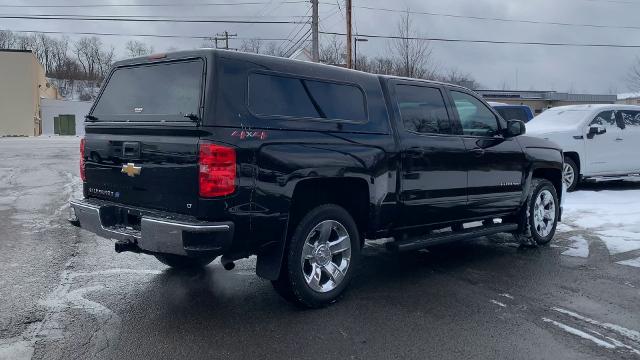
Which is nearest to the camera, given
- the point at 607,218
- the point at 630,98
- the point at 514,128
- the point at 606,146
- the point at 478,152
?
the point at 478,152

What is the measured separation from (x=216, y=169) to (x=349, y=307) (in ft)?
5.76

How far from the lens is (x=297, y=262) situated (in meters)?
4.72

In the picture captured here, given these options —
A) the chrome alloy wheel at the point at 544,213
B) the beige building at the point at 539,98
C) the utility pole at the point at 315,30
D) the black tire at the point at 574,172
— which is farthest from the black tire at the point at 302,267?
the beige building at the point at 539,98

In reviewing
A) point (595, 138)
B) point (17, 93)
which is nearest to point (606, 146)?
point (595, 138)

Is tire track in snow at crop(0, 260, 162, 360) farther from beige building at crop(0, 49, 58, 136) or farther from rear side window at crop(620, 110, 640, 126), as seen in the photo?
beige building at crop(0, 49, 58, 136)

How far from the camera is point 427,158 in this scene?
5688 mm

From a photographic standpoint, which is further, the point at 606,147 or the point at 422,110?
the point at 606,147

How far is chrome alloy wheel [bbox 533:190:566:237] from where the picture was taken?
24.4ft

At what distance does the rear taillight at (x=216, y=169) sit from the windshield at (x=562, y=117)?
980cm

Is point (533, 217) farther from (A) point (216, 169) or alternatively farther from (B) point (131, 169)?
(B) point (131, 169)

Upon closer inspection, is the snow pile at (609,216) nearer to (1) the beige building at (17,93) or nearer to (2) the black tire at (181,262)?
(2) the black tire at (181,262)

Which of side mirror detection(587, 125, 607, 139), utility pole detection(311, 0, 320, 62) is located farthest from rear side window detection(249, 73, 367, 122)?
utility pole detection(311, 0, 320, 62)

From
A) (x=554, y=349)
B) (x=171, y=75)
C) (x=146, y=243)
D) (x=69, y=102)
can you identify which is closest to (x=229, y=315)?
(x=146, y=243)

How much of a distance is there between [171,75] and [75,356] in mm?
2216
